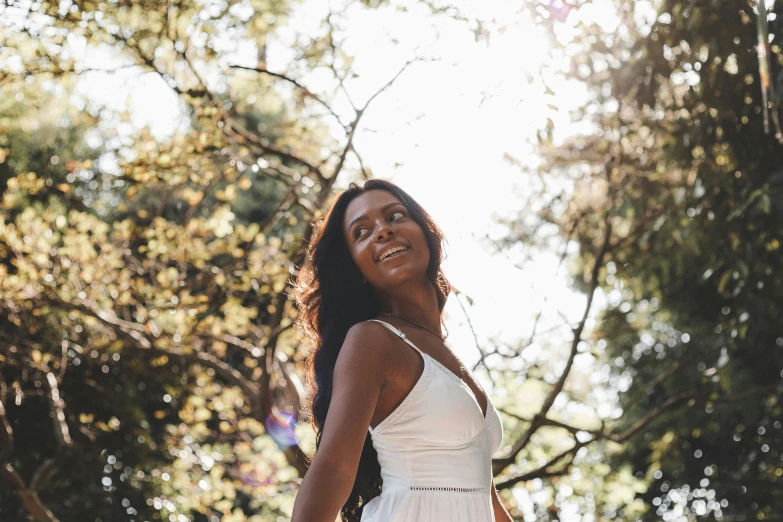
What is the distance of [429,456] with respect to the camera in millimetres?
1655

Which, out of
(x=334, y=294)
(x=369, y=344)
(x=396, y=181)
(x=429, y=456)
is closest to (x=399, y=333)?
(x=369, y=344)

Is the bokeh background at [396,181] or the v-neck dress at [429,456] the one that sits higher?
the bokeh background at [396,181]

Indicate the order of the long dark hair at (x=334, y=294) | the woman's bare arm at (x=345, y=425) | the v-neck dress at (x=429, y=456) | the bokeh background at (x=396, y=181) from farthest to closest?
the bokeh background at (x=396, y=181) < the long dark hair at (x=334, y=294) < the v-neck dress at (x=429, y=456) < the woman's bare arm at (x=345, y=425)

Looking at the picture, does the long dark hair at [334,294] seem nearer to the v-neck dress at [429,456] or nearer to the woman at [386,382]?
the woman at [386,382]

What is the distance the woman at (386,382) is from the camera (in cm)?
150

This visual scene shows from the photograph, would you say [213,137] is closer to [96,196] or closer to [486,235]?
[486,235]

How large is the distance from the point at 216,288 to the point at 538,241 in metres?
2.96

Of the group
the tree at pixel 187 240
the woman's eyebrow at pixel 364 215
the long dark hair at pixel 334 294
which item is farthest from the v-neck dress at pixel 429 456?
the tree at pixel 187 240

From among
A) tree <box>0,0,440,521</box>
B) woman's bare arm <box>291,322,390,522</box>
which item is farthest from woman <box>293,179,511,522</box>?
tree <box>0,0,440,521</box>

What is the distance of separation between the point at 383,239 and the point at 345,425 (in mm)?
599

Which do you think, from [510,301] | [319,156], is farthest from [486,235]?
[319,156]

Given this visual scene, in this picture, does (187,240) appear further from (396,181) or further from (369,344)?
(369,344)

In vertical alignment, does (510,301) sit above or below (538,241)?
below

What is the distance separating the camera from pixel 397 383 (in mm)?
1639
